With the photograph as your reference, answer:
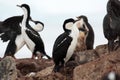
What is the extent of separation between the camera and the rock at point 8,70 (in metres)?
14.8

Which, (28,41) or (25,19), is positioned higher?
(25,19)

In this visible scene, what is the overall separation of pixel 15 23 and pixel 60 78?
8.01m

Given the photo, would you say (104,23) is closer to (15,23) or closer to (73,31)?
(73,31)

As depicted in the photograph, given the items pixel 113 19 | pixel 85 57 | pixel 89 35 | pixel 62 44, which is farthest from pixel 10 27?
pixel 113 19

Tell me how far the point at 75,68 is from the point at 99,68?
0.90m

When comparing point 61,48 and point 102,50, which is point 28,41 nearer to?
point 61,48

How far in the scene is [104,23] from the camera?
16625 millimetres

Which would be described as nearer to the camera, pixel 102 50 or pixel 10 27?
pixel 102 50

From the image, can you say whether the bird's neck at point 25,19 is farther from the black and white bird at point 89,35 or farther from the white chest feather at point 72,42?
the white chest feather at point 72,42

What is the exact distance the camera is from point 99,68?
13.2 meters

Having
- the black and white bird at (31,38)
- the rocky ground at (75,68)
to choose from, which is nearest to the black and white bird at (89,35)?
the black and white bird at (31,38)

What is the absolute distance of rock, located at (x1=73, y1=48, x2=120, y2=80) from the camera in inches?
500

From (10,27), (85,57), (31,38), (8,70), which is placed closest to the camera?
(8,70)

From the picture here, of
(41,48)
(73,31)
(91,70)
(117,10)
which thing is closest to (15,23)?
(41,48)
